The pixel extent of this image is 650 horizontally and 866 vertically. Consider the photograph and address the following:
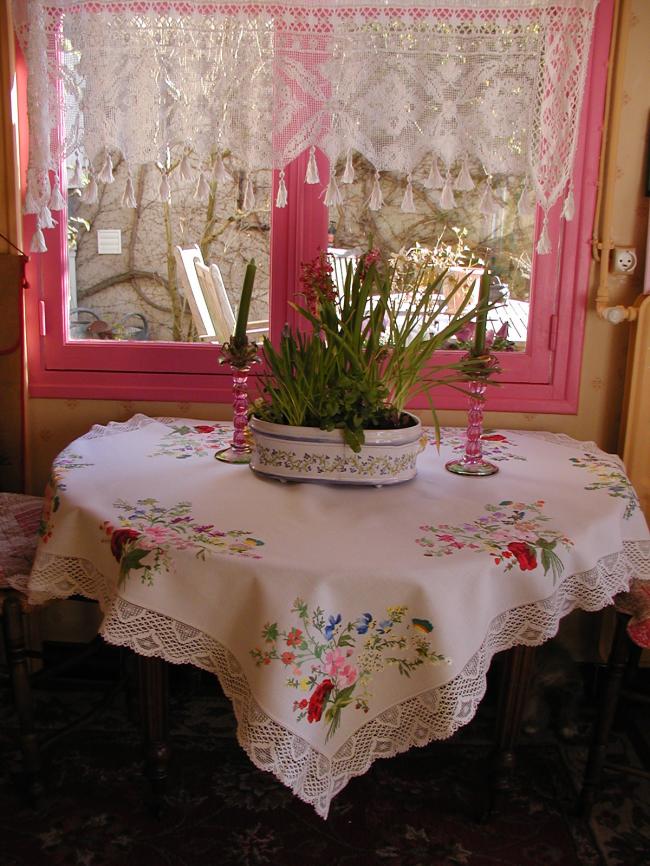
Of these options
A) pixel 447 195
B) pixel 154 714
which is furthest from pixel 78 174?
pixel 154 714

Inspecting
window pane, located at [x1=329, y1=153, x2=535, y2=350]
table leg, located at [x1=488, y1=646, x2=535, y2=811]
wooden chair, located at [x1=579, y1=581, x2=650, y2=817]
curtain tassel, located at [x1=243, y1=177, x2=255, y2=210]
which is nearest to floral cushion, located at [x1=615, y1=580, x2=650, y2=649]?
wooden chair, located at [x1=579, y1=581, x2=650, y2=817]

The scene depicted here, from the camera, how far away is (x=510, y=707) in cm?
182

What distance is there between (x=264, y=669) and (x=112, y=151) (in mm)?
1537

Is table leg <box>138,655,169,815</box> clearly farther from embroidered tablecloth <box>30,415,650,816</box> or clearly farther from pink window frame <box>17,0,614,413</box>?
pink window frame <box>17,0,614,413</box>

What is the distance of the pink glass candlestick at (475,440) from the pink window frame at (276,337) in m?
0.51

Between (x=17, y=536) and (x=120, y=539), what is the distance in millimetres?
641

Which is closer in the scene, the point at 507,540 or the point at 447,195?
the point at 507,540

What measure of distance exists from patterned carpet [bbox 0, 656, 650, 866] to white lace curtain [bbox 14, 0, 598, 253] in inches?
56.6

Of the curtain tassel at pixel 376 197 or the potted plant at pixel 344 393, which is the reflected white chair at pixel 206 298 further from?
the potted plant at pixel 344 393

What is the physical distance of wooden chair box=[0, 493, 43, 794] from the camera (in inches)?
74.0

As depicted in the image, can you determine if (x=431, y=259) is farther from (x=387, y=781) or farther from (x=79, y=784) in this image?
(x=79, y=784)

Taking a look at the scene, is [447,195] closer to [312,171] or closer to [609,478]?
[312,171]

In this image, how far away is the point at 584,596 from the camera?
1.64 m

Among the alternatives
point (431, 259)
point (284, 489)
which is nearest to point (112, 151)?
point (431, 259)
